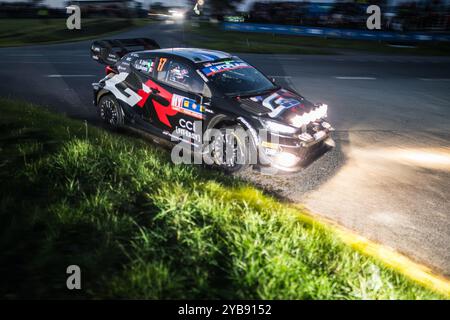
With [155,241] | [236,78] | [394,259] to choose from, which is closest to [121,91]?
[236,78]

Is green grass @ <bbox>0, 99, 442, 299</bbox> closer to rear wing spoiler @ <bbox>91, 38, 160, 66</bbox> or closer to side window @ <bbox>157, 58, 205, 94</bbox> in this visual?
side window @ <bbox>157, 58, 205, 94</bbox>

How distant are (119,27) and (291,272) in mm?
36054

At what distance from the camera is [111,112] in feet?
23.0

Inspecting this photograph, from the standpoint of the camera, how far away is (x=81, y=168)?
4551mm

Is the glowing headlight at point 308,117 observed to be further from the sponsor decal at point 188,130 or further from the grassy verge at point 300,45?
the grassy verge at point 300,45

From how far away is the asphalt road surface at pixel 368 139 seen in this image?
4.61 m

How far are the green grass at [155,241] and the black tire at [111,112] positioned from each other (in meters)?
2.03

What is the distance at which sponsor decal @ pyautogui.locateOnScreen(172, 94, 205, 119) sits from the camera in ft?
18.2

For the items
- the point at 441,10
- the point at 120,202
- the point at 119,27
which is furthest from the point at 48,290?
the point at 441,10

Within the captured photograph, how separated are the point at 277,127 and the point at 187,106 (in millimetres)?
1433

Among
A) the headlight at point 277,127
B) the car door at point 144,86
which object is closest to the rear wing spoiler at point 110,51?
the car door at point 144,86

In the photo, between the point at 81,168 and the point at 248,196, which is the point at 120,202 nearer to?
the point at 81,168

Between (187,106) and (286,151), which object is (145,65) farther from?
(286,151)
